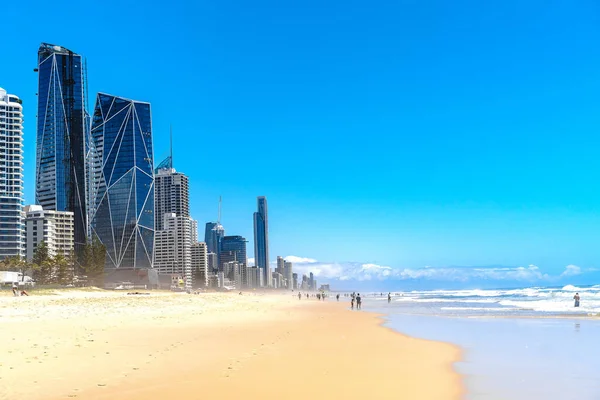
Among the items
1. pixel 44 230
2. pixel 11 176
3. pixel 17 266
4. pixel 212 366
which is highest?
pixel 11 176

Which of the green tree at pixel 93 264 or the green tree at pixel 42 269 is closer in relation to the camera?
the green tree at pixel 42 269

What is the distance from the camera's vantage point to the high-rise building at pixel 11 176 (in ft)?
560

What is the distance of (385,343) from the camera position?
79.1 feet

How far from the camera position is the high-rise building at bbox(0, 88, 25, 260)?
171 m

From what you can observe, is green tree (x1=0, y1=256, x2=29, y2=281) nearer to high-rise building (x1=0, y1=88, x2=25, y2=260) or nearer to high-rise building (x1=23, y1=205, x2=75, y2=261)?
high-rise building (x1=0, y1=88, x2=25, y2=260)

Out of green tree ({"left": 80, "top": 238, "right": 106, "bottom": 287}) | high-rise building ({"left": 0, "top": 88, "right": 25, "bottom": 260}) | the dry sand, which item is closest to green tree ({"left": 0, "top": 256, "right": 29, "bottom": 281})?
green tree ({"left": 80, "top": 238, "right": 106, "bottom": 287})

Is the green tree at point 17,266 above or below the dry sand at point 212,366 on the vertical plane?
below

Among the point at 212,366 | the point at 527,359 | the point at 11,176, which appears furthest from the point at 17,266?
the point at 527,359

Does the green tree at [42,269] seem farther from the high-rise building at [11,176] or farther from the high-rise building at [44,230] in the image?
the high-rise building at [44,230]

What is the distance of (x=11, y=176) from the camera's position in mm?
182875

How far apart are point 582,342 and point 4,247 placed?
18047cm

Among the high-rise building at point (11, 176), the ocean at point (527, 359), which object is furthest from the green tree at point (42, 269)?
the ocean at point (527, 359)

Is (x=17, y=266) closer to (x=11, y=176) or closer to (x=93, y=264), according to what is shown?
(x=93, y=264)

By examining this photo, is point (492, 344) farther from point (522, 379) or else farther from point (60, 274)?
point (60, 274)
